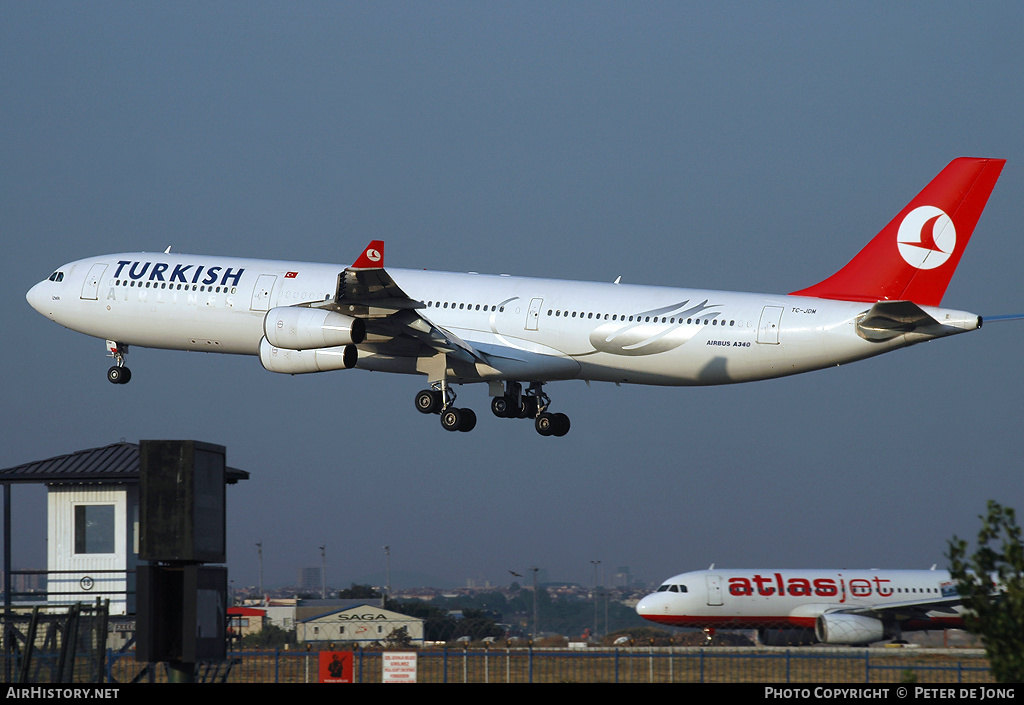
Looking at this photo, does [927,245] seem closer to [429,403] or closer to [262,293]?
[429,403]

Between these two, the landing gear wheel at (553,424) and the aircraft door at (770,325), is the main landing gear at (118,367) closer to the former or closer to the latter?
the landing gear wheel at (553,424)

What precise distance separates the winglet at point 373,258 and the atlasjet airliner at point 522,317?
4 cm

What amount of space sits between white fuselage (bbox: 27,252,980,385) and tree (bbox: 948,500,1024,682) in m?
19.2

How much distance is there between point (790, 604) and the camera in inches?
1657

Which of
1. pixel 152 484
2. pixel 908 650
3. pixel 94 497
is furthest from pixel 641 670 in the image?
pixel 152 484

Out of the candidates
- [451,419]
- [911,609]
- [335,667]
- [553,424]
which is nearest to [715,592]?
[911,609]

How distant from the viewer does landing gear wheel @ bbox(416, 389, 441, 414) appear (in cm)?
4159

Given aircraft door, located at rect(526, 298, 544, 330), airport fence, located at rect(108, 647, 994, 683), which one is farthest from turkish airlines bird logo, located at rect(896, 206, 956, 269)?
airport fence, located at rect(108, 647, 994, 683)

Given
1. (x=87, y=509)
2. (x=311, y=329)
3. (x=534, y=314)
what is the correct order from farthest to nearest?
1. (x=534, y=314)
2. (x=311, y=329)
3. (x=87, y=509)

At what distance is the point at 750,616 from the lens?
42250 millimetres

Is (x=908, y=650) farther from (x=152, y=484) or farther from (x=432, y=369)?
(x=152, y=484)

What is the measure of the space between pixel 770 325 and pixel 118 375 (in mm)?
23132

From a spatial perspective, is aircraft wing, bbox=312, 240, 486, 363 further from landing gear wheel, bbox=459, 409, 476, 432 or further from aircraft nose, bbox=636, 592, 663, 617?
aircraft nose, bbox=636, 592, 663, 617
